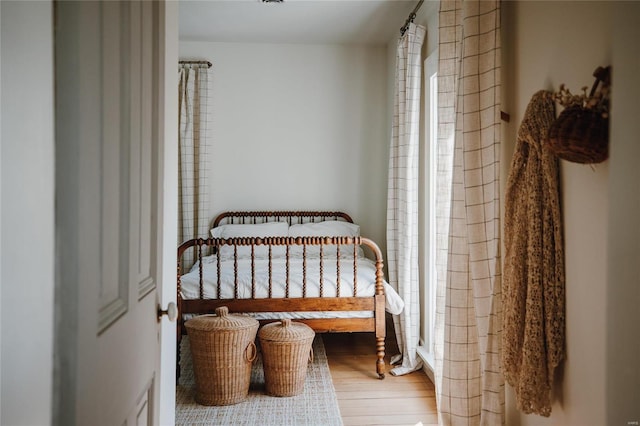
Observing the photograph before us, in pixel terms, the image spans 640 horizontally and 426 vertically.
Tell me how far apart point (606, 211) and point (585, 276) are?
0.21 metres

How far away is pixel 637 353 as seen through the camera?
1220 millimetres

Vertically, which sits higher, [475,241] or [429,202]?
[429,202]

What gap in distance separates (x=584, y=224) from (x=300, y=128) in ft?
11.8

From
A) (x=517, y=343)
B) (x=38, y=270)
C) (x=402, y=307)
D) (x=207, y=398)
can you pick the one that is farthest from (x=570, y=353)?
(x=207, y=398)

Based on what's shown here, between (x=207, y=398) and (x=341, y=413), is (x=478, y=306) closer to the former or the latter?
(x=341, y=413)

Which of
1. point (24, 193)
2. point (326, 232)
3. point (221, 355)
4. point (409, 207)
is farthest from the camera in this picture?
point (326, 232)

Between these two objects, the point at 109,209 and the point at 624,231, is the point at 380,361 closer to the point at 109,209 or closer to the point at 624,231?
the point at 624,231

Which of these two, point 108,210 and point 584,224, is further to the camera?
point 584,224

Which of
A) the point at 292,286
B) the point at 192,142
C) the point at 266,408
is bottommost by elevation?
the point at 266,408

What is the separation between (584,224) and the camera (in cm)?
141

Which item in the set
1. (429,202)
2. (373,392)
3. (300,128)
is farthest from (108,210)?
(300,128)

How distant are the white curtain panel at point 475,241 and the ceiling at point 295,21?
1.94 metres

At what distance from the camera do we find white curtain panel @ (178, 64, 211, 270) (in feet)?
15.0

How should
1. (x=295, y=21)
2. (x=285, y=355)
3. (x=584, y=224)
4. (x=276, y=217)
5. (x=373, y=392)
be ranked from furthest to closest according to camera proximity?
(x=276, y=217) → (x=295, y=21) → (x=373, y=392) → (x=285, y=355) → (x=584, y=224)
